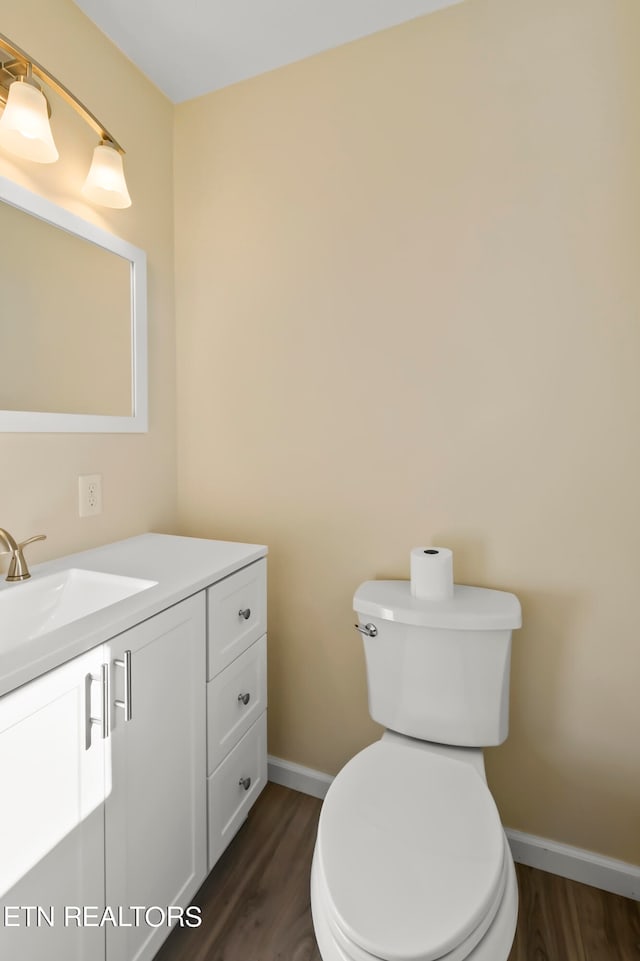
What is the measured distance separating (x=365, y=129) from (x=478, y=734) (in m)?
1.78

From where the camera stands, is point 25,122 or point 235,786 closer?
point 25,122

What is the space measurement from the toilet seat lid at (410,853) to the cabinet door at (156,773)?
364 mm

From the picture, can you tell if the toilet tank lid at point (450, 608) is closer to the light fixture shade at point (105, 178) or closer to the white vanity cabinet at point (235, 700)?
the white vanity cabinet at point (235, 700)

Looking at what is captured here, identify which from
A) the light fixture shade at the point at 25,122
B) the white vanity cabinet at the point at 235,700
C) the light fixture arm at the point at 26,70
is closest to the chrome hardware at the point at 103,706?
the white vanity cabinet at the point at 235,700

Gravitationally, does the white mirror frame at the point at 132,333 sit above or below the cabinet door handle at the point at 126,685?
above

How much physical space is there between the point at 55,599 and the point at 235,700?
55 centimetres

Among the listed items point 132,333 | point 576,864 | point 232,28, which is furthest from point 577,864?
point 232,28

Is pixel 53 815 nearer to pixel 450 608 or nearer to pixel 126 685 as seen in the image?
pixel 126 685

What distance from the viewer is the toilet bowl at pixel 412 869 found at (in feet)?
2.45

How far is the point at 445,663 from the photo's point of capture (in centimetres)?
121

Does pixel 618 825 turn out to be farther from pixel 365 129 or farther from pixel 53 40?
pixel 53 40

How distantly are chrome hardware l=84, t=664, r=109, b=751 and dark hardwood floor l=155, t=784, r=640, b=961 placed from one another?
0.71 metres

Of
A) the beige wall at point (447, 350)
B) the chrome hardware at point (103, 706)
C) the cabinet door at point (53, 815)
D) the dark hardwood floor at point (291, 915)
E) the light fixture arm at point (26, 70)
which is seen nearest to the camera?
the cabinet door at point (53, 815)

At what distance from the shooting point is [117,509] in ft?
4.94
